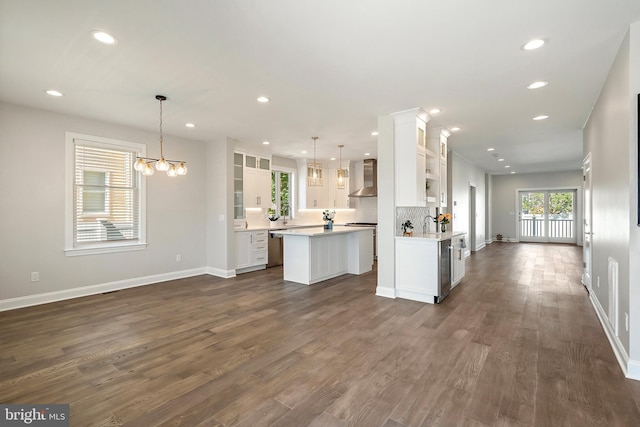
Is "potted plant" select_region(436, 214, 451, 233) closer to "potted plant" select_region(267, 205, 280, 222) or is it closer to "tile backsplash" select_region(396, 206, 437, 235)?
"tile backsplash" select_region(396, 206, 437, 235)

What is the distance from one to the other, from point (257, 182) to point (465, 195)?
18.3 ft

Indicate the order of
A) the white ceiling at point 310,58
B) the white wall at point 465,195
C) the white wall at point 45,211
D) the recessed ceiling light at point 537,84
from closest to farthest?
1. the white ceiling at point 310,58
2. the recessed ceiling light at point 537,84
3. the white wall at point 45,211
4. the white wall at point 465,195

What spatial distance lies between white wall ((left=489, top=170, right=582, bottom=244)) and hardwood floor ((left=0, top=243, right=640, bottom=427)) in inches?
339

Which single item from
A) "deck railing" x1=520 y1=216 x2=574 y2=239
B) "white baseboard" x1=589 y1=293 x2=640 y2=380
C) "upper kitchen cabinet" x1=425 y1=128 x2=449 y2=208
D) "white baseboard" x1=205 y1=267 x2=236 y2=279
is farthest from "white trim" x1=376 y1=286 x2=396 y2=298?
"deck railing" x1=520 y1=216 x2=574 y2=239

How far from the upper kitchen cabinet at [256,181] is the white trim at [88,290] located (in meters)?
1.92

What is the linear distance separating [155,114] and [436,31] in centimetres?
396

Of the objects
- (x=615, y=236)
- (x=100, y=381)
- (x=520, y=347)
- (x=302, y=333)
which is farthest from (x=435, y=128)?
(x=100, y=381)

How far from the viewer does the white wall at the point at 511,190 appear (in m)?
11.5

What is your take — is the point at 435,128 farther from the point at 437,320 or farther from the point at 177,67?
the point at 177,67

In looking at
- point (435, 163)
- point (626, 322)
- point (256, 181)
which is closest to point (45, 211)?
point (256, 181)

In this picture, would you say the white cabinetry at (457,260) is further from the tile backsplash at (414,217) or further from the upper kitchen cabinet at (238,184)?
the upper kitchen cabinet at (238,184)

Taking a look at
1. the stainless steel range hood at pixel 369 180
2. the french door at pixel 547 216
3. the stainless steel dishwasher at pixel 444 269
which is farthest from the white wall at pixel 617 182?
the french door at pixel 547 216

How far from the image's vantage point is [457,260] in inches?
209

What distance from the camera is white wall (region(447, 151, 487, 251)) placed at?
7.55 metres
